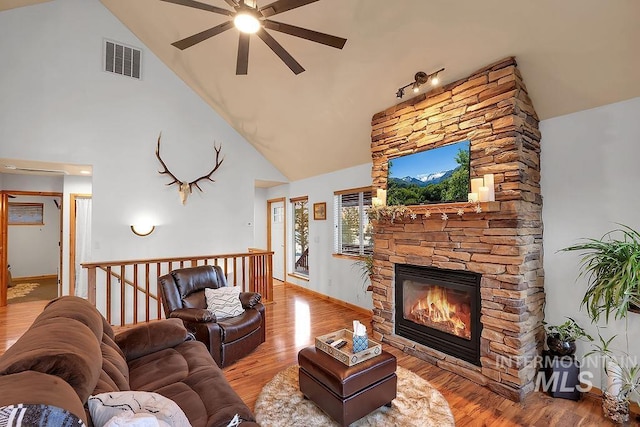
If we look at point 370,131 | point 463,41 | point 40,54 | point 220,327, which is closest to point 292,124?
point 370,131

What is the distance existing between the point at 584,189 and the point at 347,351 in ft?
8.27

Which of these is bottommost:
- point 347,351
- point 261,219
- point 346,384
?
point 346,384

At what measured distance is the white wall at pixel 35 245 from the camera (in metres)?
7.33

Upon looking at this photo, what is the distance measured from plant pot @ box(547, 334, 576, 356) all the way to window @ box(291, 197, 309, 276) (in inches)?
181

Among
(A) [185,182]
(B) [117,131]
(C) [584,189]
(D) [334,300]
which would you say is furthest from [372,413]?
(B) [117,131]

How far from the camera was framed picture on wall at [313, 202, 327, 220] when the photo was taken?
5.76 meters

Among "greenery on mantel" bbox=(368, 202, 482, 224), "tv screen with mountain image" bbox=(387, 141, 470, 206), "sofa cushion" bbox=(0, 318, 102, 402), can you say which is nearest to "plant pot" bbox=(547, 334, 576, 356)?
→ "greenery on mantel" bbox=(368, 202, 482, 224)

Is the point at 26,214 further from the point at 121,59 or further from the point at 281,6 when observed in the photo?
the point at 281,6

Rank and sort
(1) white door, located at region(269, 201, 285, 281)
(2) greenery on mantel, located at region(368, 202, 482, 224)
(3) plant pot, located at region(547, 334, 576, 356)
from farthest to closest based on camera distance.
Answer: (1) white door, located at region(269, 201, 285, 281) < (2) greenery on mantel, located at region(368, 202, 482, 224) < (3) plant pot, located at region(547, 334, 576, 356)

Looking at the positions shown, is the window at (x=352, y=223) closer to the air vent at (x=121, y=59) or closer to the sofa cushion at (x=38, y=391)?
the air vent at (x=121, y=59)

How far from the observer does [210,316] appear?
3070mm

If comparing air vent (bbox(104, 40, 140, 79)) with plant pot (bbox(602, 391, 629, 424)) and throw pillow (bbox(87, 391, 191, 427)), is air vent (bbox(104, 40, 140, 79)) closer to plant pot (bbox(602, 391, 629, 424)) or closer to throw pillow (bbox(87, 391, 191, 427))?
throw pillow (bbox(87, 391, 191, 427))

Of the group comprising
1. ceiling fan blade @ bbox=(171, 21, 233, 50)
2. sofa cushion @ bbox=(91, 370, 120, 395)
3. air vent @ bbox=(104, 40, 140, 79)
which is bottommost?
sofa cushion @ bbox=(91, 370, 120, 395)

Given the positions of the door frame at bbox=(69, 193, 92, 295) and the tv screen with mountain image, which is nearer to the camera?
the tv screen with mountain image
